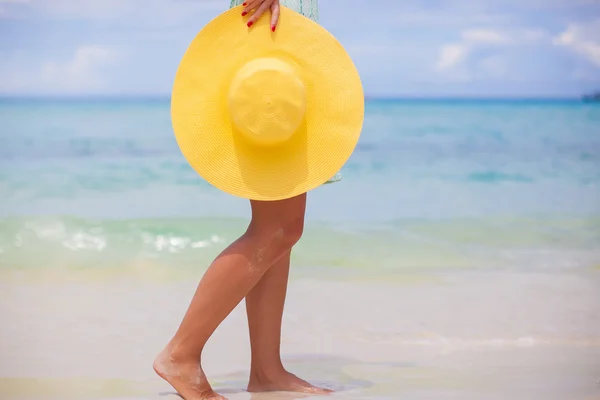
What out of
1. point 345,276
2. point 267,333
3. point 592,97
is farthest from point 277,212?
point 592,97

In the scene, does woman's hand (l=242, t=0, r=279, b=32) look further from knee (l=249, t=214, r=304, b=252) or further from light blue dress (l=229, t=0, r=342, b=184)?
knee (l=249, t=214, r=304, b=252)

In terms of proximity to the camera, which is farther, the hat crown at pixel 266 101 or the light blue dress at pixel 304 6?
the light blue dress at pixel 304 6

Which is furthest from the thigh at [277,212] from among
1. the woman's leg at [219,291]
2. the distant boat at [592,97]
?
the distant boat at [592,97]

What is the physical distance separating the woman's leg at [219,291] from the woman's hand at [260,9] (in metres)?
0.39

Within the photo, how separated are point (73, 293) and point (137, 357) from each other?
971 millimetres

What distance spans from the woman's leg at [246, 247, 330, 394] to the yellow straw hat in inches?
12.7

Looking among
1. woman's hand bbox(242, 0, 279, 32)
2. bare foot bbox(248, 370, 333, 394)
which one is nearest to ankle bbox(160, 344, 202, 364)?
bare foot bbox(248, 370, 333, 394)

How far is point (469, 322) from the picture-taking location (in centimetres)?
308

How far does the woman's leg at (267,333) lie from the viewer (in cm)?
230

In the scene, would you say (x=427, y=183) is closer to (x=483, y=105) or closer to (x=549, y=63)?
(x=549, y=63)

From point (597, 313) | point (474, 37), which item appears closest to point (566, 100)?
point (474, 37)

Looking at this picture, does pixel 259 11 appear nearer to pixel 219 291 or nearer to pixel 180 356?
pixel 219 291

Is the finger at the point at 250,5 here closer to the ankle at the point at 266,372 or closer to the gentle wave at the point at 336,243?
the ankle at the point at 266,372

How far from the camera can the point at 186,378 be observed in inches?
83.0
